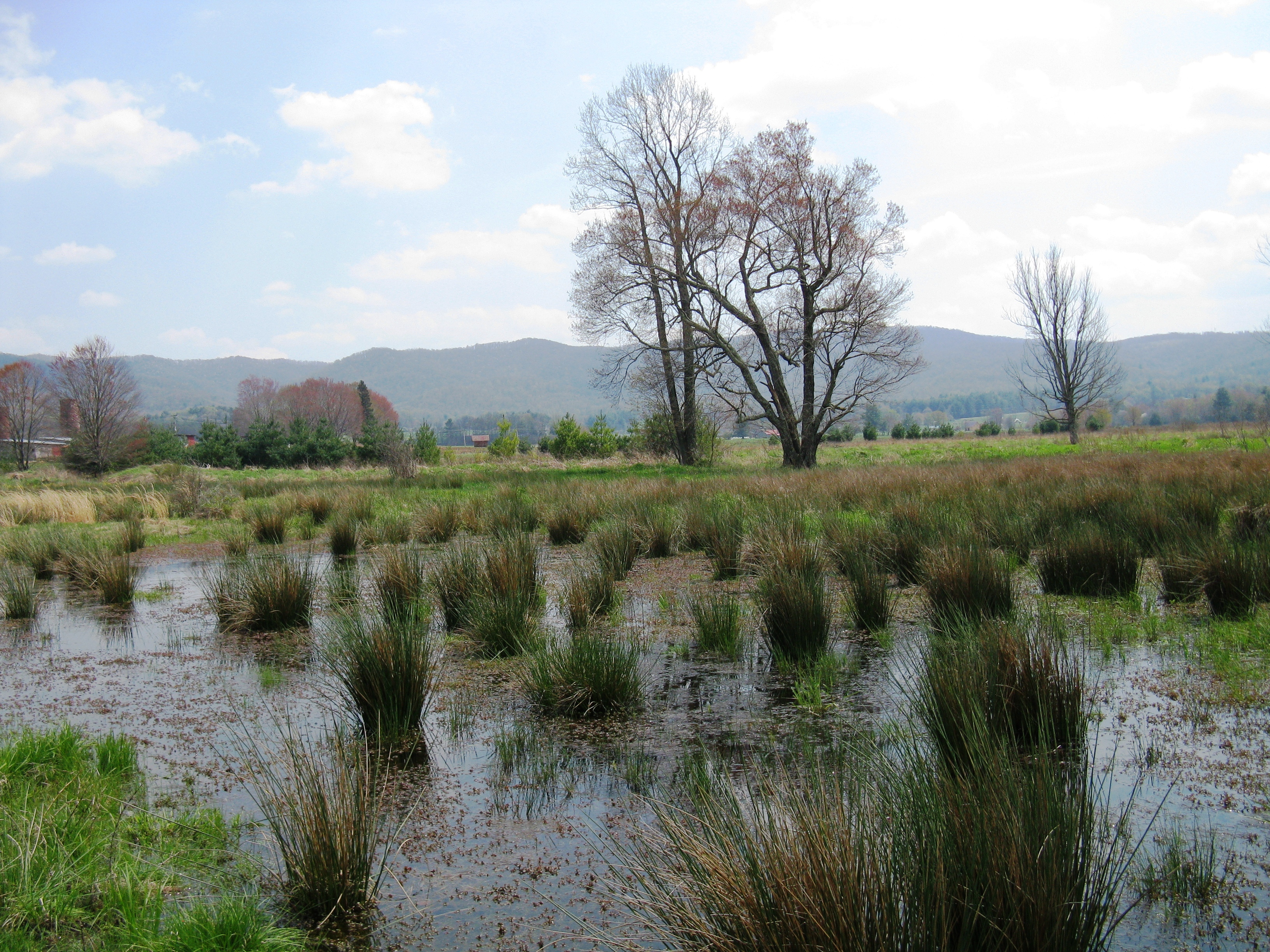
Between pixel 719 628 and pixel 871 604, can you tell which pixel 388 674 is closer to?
pixel 719 628

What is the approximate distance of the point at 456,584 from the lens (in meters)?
5.69

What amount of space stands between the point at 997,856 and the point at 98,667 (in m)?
5.29

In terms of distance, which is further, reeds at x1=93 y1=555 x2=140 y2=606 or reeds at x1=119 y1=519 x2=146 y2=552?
reeds at x1=119 y1=519 x2=146 y2=552

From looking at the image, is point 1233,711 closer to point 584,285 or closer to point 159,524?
point 159,524

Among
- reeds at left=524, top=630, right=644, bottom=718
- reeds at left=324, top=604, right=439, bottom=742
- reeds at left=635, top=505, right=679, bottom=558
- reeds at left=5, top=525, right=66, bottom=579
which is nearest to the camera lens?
reeds at left=324, top=604, right=439, bottom=742

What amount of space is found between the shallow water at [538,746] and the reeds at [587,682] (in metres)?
0.11

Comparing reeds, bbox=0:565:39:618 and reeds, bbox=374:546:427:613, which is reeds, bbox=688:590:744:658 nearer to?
reeds, bbox=374:546:427:613

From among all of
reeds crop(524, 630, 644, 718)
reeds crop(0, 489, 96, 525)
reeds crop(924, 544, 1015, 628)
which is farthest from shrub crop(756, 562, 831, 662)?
reeds crop(0, 489, 96, 525)

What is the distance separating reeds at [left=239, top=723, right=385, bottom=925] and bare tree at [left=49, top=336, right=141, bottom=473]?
45.3 metres

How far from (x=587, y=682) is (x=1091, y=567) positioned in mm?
4154

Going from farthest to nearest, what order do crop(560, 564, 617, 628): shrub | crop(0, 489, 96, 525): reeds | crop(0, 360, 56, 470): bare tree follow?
crop(0, 360, 56, 470): bare tree
crop(0, 489, 96, 525): reeds
crop(560, 564, 617, 628): shrub

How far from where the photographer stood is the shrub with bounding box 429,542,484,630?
548cm

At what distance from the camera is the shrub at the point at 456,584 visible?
5482 millimetres

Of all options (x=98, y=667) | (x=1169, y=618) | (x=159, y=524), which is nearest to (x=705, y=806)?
(x=1169, y=618)
